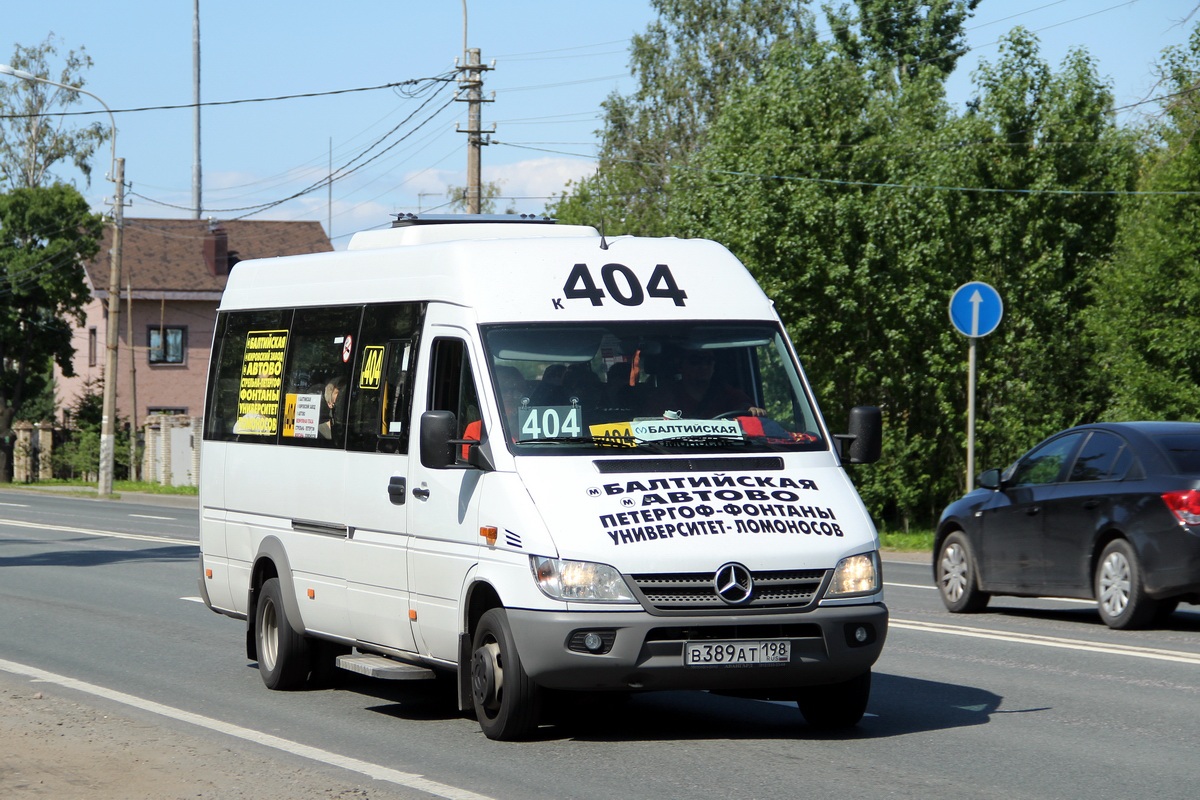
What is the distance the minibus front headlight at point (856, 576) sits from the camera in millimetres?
8164

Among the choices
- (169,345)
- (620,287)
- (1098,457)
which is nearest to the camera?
(620,287)

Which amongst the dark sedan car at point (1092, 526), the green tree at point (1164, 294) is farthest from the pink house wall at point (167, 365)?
the dark sedan car at point (1092, 526)

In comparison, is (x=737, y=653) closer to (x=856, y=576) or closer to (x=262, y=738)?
(x=856, y=576)

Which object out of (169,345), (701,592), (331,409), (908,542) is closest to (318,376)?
(331,409)

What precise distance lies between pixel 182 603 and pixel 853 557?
30.9ft

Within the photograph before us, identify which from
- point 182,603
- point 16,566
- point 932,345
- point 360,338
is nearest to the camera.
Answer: point 360,338

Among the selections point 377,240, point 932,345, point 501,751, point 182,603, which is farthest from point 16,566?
point 932,345

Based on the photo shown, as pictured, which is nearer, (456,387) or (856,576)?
(856,576)

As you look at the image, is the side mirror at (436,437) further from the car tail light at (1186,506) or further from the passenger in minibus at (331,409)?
the car tail light at (1186,506)

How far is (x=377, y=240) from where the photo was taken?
1123cm

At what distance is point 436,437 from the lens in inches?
333

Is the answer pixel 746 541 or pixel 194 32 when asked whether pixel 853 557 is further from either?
pixel 194 32

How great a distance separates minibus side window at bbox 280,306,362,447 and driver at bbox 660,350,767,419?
2.17m

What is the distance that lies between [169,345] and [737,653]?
67.7m
